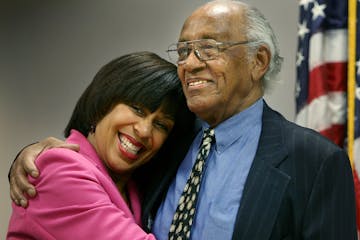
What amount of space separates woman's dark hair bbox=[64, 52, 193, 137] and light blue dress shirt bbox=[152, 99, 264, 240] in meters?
0.18

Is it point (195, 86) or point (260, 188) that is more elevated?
point (195, 86)

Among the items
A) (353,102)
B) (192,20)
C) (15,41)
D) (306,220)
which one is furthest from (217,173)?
(15,41)

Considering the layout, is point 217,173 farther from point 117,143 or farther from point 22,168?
point 22,168

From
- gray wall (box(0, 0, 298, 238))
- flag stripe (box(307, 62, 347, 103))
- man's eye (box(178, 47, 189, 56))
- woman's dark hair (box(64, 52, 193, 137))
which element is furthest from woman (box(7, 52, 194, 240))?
gray wall (box(0, 0, 298, 238))

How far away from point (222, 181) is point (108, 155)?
1.23 ft

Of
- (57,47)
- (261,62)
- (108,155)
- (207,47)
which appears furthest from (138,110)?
(57,47)

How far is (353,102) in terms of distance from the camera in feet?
7.40

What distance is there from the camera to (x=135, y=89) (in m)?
1.58

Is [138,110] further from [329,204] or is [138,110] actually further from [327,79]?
[327,79]

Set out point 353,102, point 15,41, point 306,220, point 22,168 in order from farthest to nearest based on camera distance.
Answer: point 15,41 → point 353,102 → point 22,168 → point 306,220

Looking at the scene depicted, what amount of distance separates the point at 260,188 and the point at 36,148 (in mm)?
676

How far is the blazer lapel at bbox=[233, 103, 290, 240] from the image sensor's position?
4.41 feet

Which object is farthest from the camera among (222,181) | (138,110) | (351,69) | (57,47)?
(57,47)

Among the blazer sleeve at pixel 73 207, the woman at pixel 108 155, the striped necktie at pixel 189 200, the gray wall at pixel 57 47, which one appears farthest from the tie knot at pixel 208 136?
the gray wall at pixel 57 47
